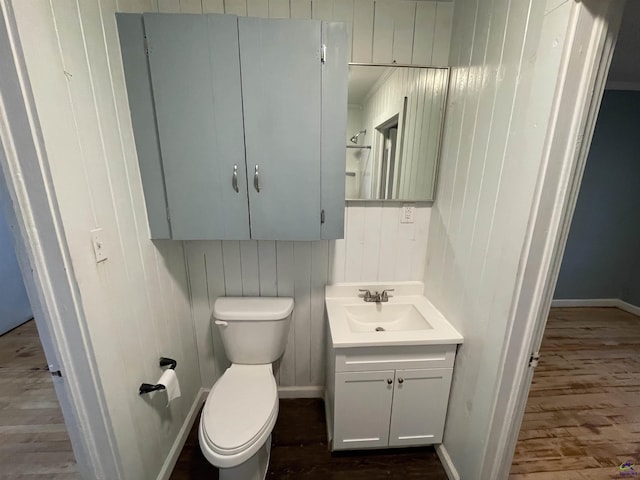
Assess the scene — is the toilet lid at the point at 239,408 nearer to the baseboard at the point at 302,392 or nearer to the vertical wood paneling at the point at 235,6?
the baseboard at the point at 302,392

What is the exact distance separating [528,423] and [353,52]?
245 cm

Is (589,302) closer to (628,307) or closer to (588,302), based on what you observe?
(588,302)

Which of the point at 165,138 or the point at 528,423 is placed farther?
the point at 528,423

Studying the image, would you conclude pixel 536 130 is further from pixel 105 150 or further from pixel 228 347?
pixel 228 347

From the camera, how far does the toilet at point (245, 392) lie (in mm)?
1103

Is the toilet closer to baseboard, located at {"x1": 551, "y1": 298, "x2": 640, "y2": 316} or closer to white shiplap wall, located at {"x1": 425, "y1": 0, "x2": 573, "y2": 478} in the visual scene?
white shiplap wall, located at {"x1": 425, "y1": 0, "x2": 573, "y2": 478}

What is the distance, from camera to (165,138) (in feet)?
3.73

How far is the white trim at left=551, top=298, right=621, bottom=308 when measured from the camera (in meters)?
3.09

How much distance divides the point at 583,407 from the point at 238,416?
7.32 feet

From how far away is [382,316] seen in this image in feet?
5.29

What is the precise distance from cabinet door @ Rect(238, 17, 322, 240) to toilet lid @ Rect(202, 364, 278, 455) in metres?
0.81

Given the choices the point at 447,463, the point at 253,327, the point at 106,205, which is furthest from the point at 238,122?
the point at 447,463

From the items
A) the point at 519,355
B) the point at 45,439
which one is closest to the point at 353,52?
the point at 519,355

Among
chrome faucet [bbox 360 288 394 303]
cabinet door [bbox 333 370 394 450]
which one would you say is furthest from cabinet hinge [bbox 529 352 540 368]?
chrome faucet [bbox 360 288 394 303]
